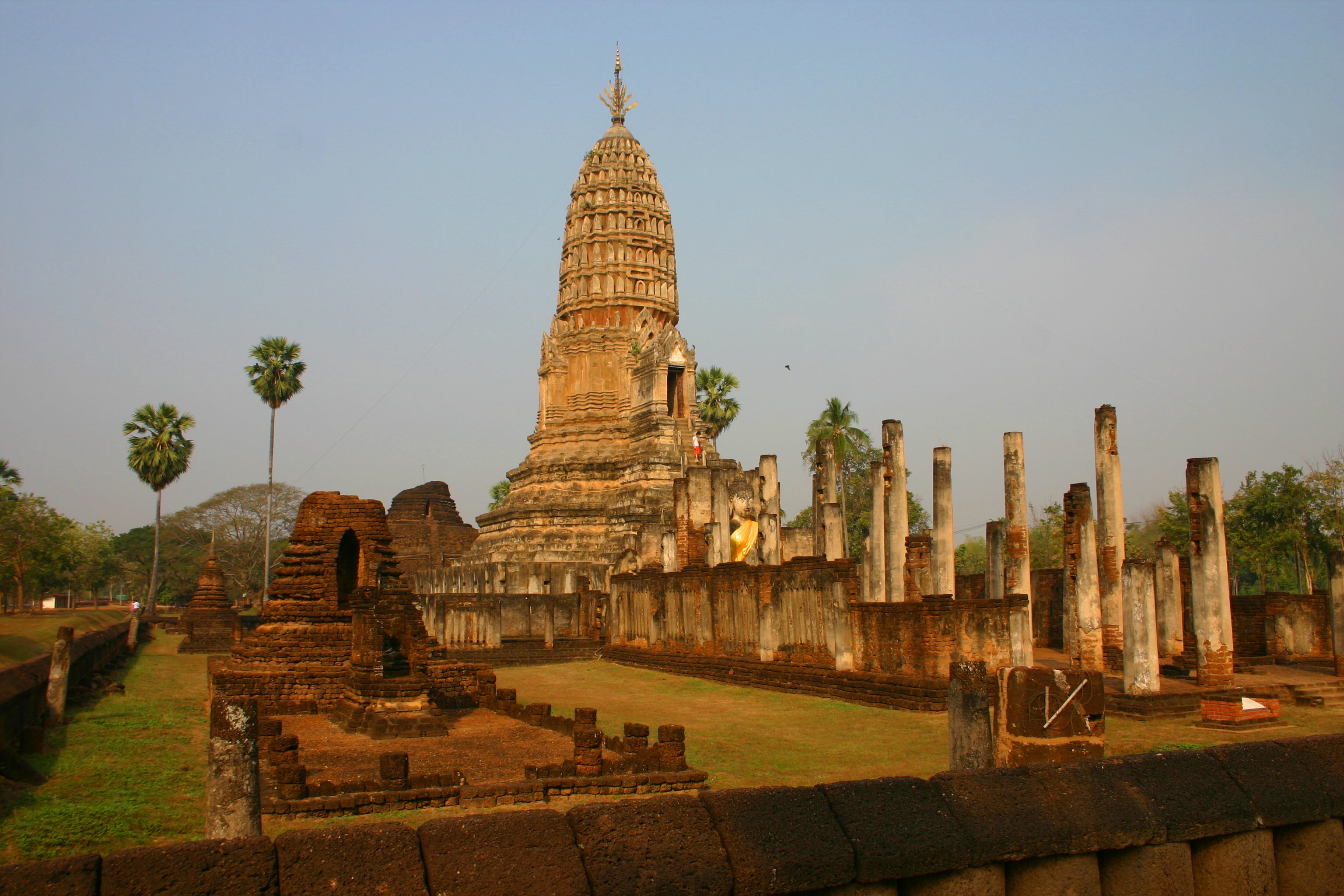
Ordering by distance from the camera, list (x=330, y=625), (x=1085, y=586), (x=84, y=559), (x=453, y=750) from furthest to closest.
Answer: (x=84, y=559)
(x=330, y=625)
(x=1085, y=586)
(x=453, y=750)

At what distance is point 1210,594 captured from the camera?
15.5 meters

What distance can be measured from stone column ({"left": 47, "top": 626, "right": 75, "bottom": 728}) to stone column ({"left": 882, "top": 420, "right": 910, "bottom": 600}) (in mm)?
12775

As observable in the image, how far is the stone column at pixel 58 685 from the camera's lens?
1352 cm

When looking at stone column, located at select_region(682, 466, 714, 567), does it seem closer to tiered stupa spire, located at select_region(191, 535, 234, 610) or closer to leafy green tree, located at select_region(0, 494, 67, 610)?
tiered stupa spire, located at select_region(191, 535, 234, 610)

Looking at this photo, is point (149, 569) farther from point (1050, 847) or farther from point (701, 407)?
point (1050, 847)

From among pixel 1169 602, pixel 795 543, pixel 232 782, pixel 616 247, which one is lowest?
pixel 232 782

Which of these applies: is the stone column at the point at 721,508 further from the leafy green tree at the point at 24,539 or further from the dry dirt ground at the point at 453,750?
the leafy green tree at the point at 24,539

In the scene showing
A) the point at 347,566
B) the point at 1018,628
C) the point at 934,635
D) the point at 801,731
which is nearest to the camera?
the point at 801,731

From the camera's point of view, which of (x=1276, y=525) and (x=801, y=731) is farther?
(x=1276, y=525)

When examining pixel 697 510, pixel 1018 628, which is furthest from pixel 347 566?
pixel 1018 628

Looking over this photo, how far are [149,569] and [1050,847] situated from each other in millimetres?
80294

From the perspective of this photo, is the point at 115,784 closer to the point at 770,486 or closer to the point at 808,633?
the point at 808,633

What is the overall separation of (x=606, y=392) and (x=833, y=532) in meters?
16.8

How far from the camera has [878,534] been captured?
63.4 ft
